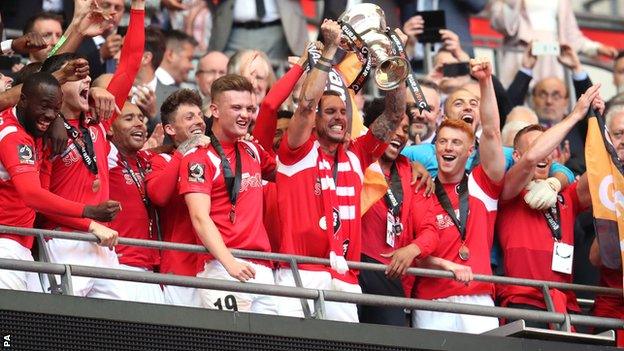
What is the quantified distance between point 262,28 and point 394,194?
3.88m

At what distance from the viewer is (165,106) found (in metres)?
11.2

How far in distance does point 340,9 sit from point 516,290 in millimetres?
4199

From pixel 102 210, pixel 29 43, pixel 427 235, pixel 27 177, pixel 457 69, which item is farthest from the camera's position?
pixel 457 69

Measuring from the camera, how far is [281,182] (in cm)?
1072

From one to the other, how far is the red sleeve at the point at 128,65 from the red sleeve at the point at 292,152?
41.0 inches

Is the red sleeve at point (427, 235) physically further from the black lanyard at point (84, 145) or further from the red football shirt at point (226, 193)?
the black lanyard at point (84, 145)

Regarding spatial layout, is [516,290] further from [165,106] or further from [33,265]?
[33,265]

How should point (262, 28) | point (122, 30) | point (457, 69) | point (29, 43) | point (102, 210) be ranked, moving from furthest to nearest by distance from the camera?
point (262, 28)
point (457, 69)
point (122, 30)
point (29, 43)
point (102, 210)

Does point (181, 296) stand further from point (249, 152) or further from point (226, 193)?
point (249, 152)

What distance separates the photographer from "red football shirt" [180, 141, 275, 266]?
10320 mm

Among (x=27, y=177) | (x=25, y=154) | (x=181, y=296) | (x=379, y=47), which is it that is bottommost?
(x=181, y=296)

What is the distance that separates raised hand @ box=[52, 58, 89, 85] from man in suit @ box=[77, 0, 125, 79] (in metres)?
2.14

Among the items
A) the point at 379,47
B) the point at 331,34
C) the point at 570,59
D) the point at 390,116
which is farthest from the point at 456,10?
the point at 331,34

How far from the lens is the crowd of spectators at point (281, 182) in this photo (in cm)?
1016
